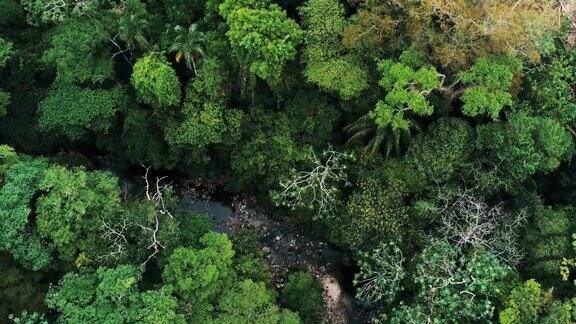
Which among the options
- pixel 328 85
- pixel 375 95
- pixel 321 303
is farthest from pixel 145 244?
pixel 375 95

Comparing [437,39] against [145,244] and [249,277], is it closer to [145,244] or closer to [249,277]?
[249,277]

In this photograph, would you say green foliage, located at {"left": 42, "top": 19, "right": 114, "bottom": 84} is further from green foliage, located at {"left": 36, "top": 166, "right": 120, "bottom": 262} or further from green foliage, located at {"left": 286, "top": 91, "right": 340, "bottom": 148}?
green foliage, located at {"left": 286, "top": 91, "right": 340, "bottom": 148}

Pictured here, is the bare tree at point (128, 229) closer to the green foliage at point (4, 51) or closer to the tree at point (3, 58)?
the tree at point (3, 58)

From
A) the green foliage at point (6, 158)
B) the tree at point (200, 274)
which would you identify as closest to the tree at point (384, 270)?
the tree at point (200, 274)

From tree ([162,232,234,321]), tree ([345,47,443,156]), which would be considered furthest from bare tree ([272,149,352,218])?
tree ([162,232,234,321])

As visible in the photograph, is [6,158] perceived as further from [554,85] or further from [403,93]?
[554,85]

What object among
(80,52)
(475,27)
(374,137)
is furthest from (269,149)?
(475,27)
